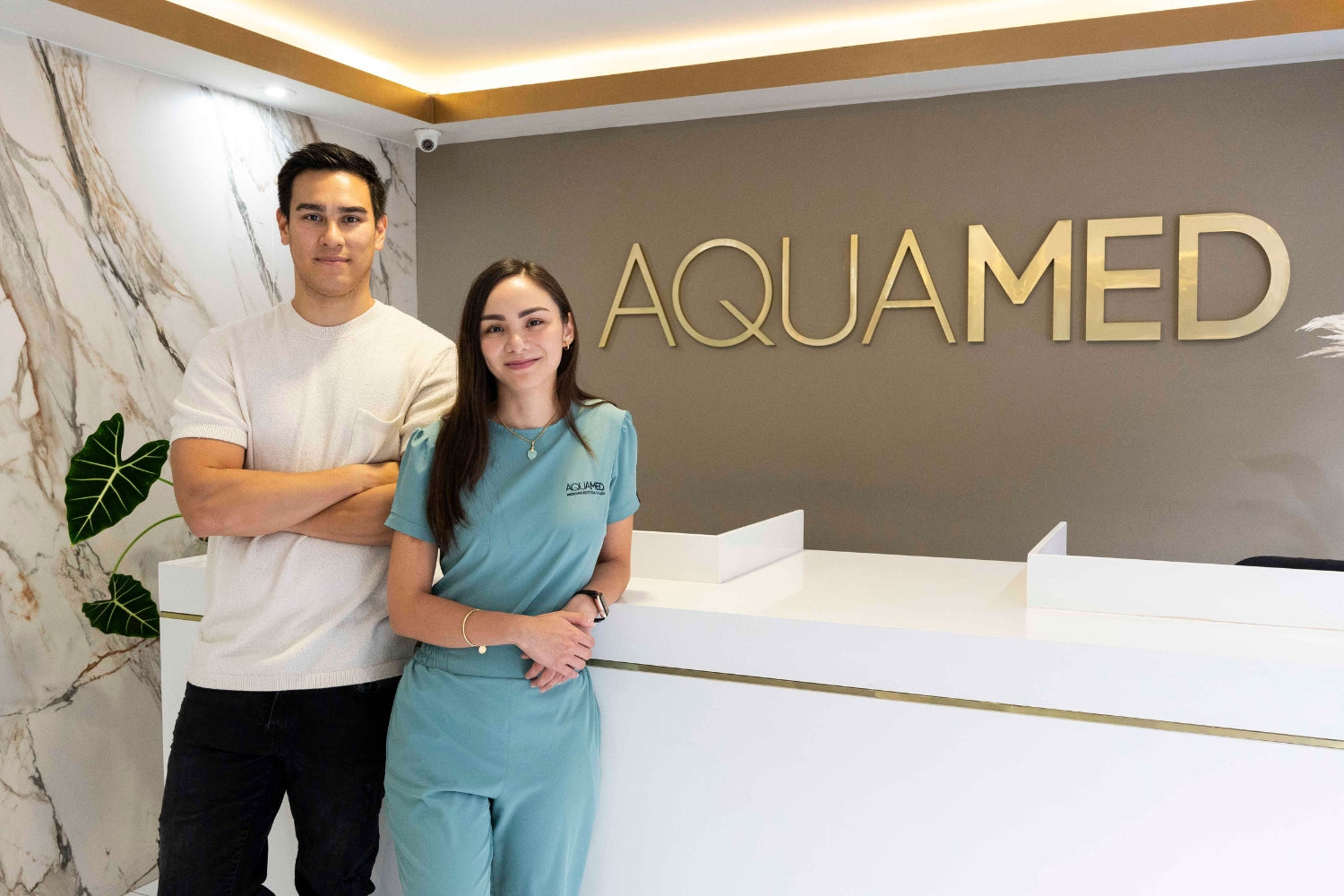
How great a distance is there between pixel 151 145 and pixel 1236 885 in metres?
3.40

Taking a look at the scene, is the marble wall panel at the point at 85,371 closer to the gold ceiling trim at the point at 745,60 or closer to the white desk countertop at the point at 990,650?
the gold ceiling trim at the point at 745,60

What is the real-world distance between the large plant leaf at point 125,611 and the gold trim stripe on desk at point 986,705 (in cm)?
165

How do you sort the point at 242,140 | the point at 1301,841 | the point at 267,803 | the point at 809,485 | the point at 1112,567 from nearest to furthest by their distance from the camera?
the point at 1301,841 < the point at 267,803 < the point at 1112,567 < the point at 242,140 < the point at 809,485

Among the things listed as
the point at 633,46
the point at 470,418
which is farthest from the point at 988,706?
the point at 633,46

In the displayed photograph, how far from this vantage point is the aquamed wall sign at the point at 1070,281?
10.6 ft

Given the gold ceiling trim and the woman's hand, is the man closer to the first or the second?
the woman's hand

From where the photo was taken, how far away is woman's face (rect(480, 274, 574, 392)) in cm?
157

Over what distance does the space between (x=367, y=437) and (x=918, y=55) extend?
234 centimetres

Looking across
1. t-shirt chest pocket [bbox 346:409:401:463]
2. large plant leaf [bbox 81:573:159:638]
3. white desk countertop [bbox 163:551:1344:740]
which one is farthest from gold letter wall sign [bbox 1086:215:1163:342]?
large plant leaf [bbox 81:573:159:638]

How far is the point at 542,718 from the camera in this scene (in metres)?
1.60

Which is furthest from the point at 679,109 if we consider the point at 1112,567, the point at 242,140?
the point at 1112,567

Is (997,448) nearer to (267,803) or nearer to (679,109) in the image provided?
(679,109)

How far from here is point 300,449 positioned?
1699 mm

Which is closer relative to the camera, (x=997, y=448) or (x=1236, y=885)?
(x=1236, y=885)
